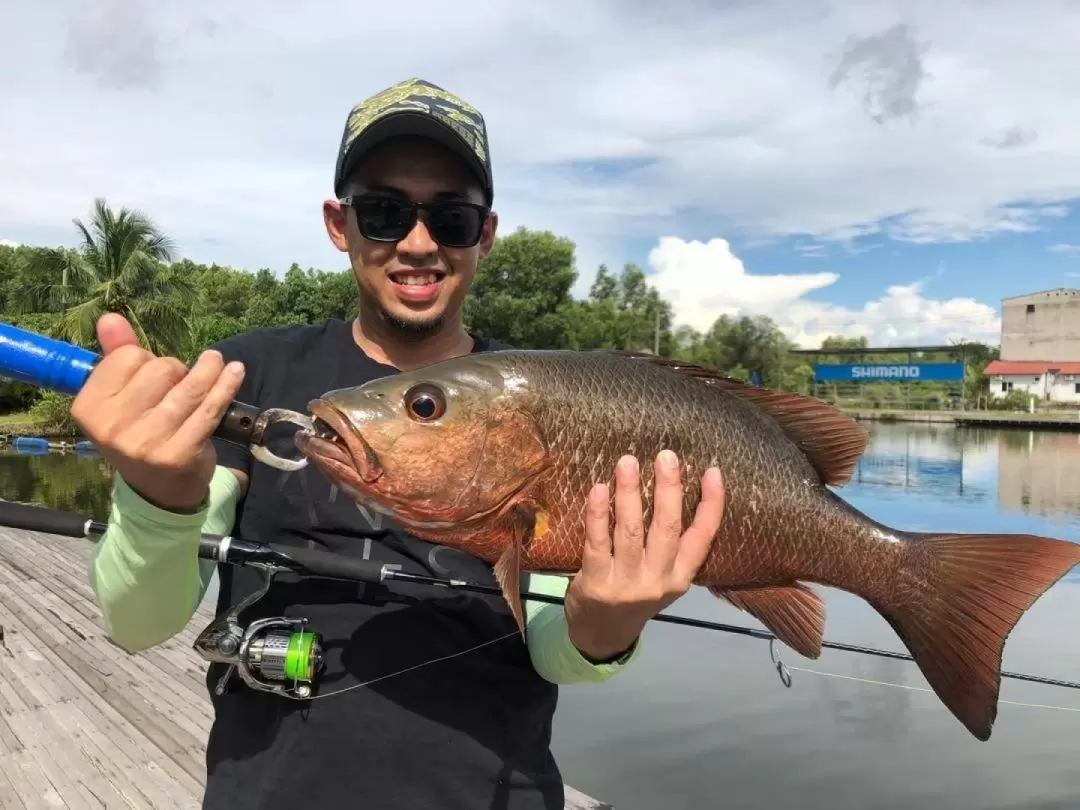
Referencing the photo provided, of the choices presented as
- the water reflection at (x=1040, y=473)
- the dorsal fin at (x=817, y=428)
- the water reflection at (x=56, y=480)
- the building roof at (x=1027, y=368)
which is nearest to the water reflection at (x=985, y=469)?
the water reflection at (x=1040, y=473)

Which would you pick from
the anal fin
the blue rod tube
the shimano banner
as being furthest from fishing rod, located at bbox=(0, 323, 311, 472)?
the shimano banner

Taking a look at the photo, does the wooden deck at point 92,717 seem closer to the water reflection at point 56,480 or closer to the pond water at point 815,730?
the pond water at point 815,730

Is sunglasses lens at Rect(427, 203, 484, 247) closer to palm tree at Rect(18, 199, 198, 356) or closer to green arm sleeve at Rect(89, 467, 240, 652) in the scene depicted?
green arm sleeve at Rect(89, 467, 240, 652)

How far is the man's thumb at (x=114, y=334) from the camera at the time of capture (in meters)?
1.28

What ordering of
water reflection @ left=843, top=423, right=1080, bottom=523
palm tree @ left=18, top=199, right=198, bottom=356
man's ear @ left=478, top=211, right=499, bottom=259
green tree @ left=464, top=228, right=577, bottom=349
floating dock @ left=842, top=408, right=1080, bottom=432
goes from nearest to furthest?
man's ear @ left=478, top=211, right=499, bottom=259, water reflection @ left=843, top=423, right=1080, bottom=523, palm tree @ left=18, top=199, right=198, bottom=356, floating dock @ left=842, top=408, right=1080, bottom=432, green tree @ left=464, top=228, right=577, bottom=349

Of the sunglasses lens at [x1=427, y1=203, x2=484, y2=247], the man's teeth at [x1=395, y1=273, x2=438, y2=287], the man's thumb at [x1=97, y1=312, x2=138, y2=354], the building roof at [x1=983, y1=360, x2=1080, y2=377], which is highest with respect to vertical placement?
the building roof at [x1=983, y1=360, x2=1080, y2=377]

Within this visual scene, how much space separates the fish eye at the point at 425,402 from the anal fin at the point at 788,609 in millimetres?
779

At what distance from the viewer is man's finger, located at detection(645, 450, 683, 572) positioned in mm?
1581

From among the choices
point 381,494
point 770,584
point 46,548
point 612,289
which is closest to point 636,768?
point 770,584

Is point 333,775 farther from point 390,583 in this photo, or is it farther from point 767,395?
point 767,395

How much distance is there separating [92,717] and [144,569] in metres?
4.42

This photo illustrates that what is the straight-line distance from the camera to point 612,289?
68562mm

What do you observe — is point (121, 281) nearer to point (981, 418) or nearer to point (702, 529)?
point (702, 529)

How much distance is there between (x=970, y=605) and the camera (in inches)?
68.9
